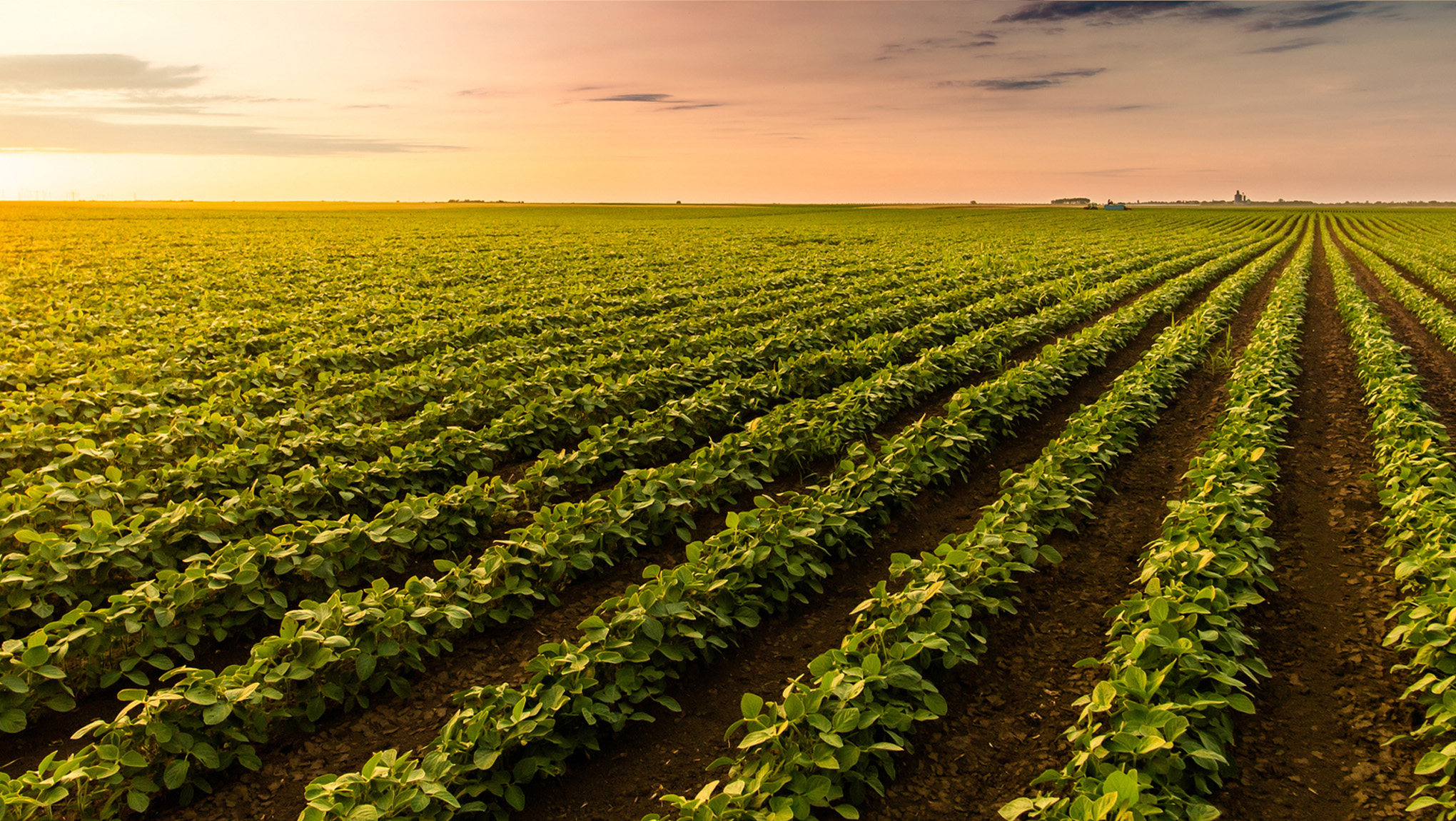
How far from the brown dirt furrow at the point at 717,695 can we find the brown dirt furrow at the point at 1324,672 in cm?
143

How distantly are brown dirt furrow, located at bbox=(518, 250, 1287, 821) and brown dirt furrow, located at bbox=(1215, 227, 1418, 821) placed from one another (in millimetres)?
1429

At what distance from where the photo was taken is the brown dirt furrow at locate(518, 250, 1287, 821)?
3.85 metres

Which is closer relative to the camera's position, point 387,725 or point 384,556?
point 387,725

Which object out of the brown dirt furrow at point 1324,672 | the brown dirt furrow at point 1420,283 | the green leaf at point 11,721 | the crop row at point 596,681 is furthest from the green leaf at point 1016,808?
the brown dirt furrow at point 1420,283

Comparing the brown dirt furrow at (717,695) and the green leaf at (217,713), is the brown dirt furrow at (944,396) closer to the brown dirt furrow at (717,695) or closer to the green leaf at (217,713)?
the brown dirt furrow at (717,695)

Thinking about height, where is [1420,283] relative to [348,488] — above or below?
above

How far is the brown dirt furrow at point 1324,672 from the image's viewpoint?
377 cm

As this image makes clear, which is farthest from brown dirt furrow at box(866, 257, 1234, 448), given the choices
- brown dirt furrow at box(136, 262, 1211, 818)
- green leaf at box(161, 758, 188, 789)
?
green leaf at box(161, 758, 188, 789)

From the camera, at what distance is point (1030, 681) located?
15.3 ft

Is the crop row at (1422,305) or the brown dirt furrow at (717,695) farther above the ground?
the crop row at (1422,305)

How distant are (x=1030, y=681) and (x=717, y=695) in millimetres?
1904

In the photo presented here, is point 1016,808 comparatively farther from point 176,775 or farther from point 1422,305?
point 1422,305

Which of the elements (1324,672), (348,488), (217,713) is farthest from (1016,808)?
(348,488)

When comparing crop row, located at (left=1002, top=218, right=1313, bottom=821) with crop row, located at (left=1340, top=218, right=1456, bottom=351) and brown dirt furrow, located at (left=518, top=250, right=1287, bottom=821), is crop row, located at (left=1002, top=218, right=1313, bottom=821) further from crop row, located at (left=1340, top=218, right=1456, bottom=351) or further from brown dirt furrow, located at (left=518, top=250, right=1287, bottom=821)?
crop row, located at (left=1340, top=218, right=1456, bottom=351)
